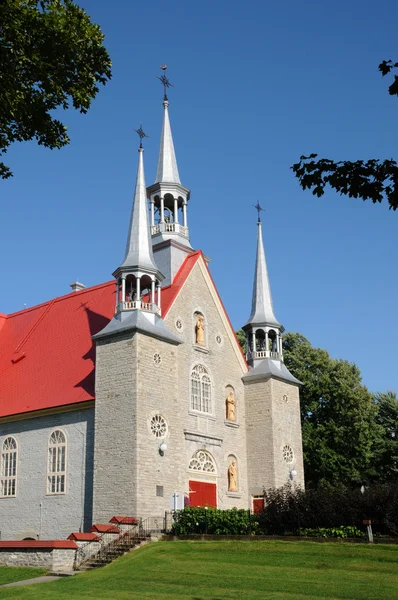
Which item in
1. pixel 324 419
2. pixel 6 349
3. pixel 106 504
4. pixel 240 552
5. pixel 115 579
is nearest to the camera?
pixel 115 579

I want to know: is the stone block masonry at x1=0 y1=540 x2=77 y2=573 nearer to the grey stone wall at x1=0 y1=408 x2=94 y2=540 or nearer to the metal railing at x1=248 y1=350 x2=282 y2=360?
the grey stone wall at x1=0 y1=408 x2=94 y2=540

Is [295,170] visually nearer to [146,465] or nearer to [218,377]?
[146,465]

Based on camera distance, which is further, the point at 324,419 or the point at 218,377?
the point at 324,419

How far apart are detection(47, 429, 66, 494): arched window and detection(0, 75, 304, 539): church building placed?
57 millimetres

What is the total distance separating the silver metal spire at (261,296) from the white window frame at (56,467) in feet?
39.1

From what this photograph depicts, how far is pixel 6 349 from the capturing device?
38906mm

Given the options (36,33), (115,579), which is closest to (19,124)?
(36,33)

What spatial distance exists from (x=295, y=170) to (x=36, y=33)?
25.8ft

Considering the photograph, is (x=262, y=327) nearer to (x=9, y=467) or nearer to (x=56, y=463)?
(x=56, y=463)

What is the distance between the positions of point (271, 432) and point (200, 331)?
5.86 m

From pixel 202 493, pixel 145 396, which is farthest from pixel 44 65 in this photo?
pixel 202 493

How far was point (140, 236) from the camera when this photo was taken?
33.0 m

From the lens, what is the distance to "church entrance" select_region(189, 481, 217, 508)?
31.5m

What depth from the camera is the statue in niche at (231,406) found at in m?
35.4
